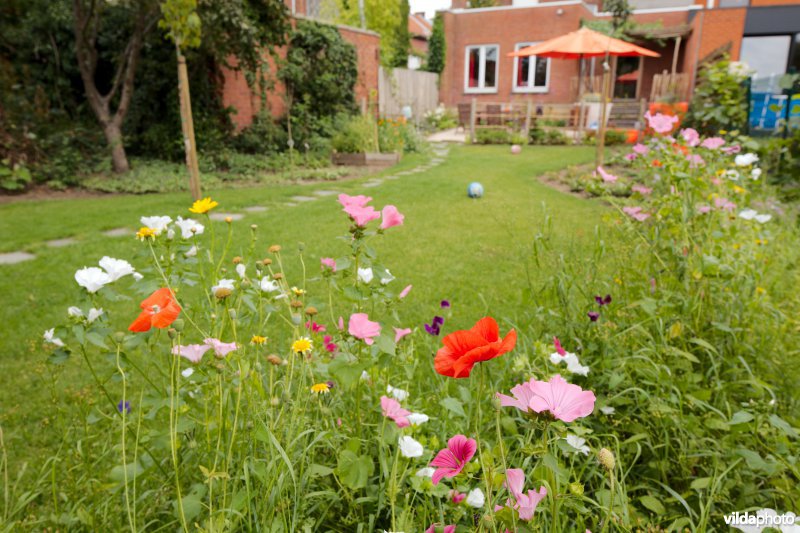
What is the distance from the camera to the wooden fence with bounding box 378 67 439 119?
39.0 ft

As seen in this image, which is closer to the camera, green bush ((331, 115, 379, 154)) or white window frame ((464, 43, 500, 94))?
green bush ((331, 115, 379, 154))

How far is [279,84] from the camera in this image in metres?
9.29

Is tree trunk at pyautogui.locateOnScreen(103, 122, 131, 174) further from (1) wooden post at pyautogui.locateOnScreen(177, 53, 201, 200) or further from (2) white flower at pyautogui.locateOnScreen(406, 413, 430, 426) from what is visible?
(2) white flower at pyautogui.locateOnScreen(406, 413, 430, 426)

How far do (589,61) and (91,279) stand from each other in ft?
61.5

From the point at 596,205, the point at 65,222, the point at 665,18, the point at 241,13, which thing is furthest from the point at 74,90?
the point at 665,18

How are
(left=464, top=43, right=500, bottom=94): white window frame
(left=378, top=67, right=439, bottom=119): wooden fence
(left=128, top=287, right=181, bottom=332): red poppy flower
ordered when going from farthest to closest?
(left=464, top=43, right=500, bottom=94): white window frame → (left=378, top=67, right=439, bottom=119): wooden fence → (left=128, top=287, right=181, bottom=332): red poppy flower

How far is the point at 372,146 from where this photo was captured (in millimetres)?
8891

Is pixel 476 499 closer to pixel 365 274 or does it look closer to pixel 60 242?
pixel 365 274

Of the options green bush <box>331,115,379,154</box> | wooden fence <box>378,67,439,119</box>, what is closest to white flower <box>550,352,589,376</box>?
green bush <box>331,115,379,154</box>

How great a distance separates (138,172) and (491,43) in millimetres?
14807

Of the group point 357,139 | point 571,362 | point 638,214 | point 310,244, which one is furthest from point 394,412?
point 357,139

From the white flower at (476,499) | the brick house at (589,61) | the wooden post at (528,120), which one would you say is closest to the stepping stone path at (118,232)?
the white flower at (476,499)

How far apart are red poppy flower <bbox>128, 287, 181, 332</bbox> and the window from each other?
18505mm

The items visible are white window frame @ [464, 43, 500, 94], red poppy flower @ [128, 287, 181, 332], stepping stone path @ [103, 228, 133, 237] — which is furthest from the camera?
white window frame @ [464, 43, 500, 94]
